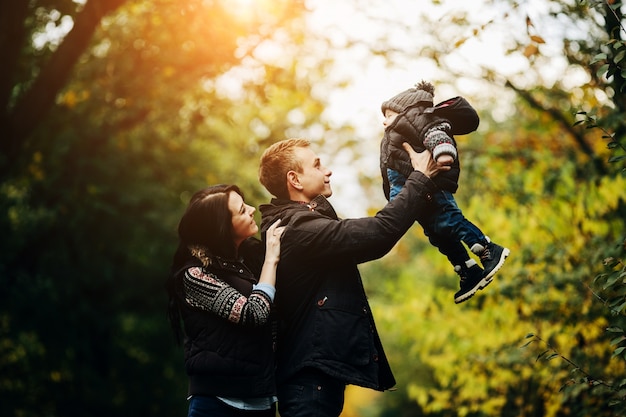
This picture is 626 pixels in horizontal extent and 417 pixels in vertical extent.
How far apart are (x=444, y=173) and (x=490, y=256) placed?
0.45 m

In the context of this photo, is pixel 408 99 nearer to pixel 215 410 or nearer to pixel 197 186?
pixel 215 410

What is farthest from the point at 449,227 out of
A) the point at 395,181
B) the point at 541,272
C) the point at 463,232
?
the point at 541,272

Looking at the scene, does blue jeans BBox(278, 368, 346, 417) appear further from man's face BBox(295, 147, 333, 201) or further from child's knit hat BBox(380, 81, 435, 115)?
child's knit hat BBox(380, 81, 435, 115)

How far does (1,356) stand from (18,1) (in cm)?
579

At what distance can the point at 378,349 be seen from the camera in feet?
10.8

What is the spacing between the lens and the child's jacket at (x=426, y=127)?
3234 millimetres

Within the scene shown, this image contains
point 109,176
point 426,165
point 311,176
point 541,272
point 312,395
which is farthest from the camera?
point 109,176

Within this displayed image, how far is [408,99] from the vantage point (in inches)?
131

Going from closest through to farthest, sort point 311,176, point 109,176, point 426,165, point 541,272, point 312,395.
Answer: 1. point 312,395
2. point 426,165
3. point 311,176
4. point 541,272
5. point 109,176

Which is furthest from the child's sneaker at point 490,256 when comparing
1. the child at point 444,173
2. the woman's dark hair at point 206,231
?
the woman's dark hair at point 206,231

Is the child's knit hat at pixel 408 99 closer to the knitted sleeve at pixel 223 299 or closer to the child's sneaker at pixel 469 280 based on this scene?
the child's sneaker at pixel 469 280

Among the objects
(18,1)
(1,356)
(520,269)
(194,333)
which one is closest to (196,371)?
(194,333)

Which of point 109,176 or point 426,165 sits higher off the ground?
point 426,165

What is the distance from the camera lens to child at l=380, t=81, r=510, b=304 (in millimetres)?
3207
